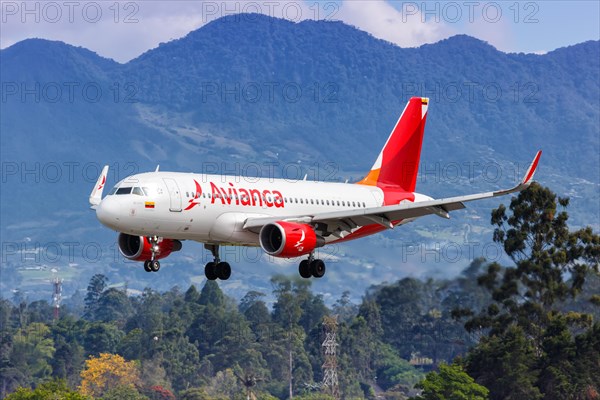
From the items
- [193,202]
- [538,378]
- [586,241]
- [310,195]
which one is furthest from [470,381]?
[193,202]

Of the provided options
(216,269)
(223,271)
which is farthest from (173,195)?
(223,271)

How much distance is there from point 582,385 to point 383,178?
49538mm

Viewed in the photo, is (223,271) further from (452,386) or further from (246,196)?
(452,386)

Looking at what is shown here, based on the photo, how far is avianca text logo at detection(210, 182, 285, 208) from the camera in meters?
64.1

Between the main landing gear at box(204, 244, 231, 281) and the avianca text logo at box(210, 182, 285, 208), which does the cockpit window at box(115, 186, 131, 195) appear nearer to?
the avianca text logo at box(210, 182, 285, 208)

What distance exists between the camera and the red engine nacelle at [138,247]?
64875 mm

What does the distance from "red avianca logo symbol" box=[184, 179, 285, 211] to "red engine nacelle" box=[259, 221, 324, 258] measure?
1.86 metres

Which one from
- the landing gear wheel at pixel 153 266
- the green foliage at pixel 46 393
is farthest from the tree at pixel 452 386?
the landing gear wheel at pixel 153 266

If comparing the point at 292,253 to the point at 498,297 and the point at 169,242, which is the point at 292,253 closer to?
the point at 169,242

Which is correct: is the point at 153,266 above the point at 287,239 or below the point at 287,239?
below

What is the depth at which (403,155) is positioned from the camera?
264 feet

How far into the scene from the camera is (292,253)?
63.8m

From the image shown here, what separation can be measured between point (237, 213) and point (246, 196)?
121cm

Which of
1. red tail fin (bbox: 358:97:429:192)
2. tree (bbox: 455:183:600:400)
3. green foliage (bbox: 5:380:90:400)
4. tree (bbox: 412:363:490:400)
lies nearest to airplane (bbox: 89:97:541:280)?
red tail fin (bbox: 358:97:429:192)
